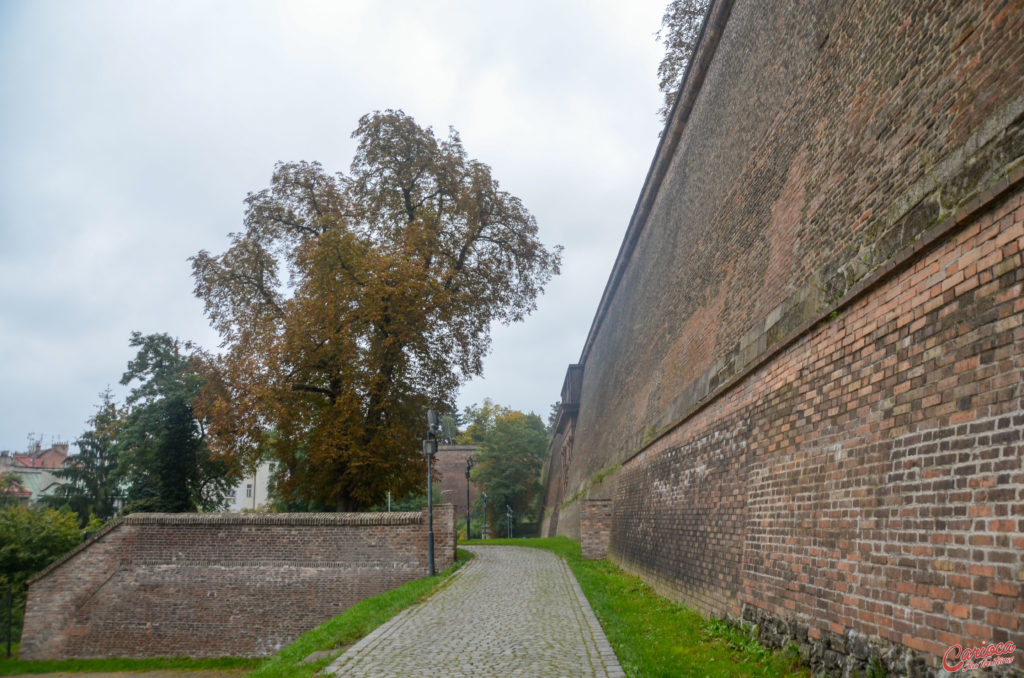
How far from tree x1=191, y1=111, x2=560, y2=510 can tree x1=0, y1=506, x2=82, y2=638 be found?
6.86 metres

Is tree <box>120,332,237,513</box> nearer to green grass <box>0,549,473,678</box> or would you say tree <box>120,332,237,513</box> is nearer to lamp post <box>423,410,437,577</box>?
green grass <box>0,549,473,678</box>

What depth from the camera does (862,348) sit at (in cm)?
483

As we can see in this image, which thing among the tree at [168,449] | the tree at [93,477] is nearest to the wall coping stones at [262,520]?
the tree at [168,449]

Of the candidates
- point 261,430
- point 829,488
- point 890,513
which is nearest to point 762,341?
point 829,488

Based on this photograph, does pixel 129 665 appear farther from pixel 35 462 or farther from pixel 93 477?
pixel 35 462

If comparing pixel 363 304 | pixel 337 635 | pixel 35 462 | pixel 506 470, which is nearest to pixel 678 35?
pixel 363 304

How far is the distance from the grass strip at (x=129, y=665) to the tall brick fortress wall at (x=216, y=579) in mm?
174

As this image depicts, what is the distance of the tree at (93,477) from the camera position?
32.4 m

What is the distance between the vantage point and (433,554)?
575 inches

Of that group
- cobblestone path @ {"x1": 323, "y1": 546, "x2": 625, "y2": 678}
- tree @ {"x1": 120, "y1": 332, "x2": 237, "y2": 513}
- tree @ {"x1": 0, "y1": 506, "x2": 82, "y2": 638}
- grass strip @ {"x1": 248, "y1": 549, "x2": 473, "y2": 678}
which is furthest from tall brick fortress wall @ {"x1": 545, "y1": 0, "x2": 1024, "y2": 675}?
tree @ {"x1": 120, "y1": 332, "x2": 237, "y2": 513}

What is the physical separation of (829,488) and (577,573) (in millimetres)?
9912

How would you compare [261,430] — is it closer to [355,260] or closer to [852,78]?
[355,260]

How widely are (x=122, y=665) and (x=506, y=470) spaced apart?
32.1 m

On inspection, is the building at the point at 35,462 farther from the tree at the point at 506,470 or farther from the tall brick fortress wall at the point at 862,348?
the tall brick fortress wall at the point at 862,348
